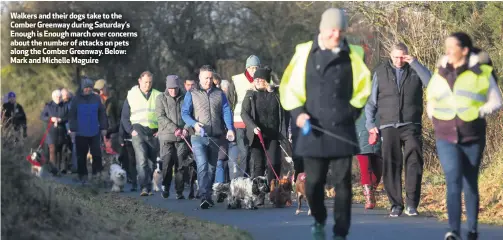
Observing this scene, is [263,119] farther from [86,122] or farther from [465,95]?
[86,122]

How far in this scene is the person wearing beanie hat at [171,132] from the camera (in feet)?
56.0

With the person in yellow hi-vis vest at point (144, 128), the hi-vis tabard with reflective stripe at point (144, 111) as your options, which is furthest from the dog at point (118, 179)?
the hi-vis tabard with reflective stripe at point (144, 111)

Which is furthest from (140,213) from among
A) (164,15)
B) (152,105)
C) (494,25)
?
(164,15)

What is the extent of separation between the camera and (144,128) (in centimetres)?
1842

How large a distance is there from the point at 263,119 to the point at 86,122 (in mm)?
6163

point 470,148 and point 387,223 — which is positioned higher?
point 470,148

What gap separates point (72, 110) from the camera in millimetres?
20891

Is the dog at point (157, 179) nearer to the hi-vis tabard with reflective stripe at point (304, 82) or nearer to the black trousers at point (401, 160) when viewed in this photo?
the black trousers at point (401, 160)

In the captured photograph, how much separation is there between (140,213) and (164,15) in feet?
74.2

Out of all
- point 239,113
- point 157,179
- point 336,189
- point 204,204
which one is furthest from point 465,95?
point 157,179

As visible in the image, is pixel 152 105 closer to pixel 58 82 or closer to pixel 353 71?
pixel 353 71

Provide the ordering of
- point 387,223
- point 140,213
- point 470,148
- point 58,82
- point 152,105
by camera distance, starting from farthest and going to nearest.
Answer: point 58,82 < point 152,105 < point 140,213 < point 387,223 < point 470,148

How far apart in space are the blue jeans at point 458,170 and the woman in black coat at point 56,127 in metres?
14.9

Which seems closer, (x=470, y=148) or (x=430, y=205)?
(x=470, y=148)
